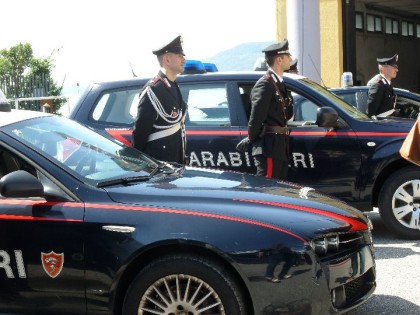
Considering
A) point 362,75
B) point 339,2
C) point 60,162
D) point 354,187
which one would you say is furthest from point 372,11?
point 60,162

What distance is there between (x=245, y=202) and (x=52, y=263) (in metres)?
1.05

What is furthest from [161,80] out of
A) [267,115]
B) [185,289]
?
[185,289]

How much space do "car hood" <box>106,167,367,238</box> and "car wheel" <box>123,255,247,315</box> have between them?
0.28 metres

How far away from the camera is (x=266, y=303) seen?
3.97m

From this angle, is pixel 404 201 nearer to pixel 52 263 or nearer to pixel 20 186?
pixel 52 263

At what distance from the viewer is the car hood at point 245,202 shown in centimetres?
414

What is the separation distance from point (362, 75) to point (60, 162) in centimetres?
2680

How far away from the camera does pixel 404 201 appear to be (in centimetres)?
754

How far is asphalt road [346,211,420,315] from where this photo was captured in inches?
→ 205

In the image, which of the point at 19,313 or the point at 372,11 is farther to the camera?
the point at 372,11

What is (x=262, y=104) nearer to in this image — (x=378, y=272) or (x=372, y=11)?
(x=378, y=272)

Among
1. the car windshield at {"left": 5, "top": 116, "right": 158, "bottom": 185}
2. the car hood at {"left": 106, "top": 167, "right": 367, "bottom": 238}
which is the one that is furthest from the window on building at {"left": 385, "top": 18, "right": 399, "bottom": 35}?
the car hood at {"left": 106, "top": 167, "right": 367, "bottom": 238}

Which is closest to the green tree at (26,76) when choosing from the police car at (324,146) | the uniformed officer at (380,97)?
the uniformed officer at (380,97)

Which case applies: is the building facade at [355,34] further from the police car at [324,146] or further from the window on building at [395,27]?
the police car at [324,146]
